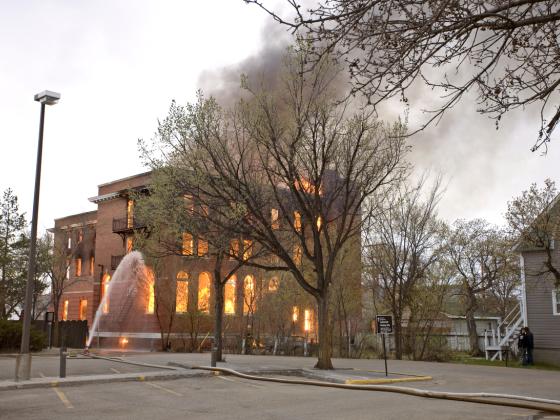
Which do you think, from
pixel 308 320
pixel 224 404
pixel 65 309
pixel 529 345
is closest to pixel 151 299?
pixel 308 320

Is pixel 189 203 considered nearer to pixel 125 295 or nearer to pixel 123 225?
pixel 125 295

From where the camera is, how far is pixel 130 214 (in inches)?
1852

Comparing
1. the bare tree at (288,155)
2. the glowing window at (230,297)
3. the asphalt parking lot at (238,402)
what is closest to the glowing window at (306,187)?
the bare tree at (288,155)

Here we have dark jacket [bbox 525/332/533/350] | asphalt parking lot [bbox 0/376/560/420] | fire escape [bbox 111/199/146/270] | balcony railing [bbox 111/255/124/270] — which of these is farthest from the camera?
balcony railing [bbox 111/255/124/270]

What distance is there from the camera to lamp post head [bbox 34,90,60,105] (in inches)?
678

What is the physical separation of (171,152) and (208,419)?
13.9 meters

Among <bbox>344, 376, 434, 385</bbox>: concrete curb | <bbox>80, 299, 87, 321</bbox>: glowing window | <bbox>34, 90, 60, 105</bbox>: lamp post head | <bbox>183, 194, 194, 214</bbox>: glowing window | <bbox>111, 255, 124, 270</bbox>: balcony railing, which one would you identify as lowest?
<bbox>344, 376, 434, 385</bbox>: concrete curb

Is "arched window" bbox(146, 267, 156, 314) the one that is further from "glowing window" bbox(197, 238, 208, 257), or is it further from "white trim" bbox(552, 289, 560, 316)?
"white trim" bbox(552, 289, 560, 316)

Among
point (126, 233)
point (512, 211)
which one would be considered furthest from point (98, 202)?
point (512, 211)

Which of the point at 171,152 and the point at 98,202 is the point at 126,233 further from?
the point at 171,152

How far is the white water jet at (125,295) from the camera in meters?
40.6

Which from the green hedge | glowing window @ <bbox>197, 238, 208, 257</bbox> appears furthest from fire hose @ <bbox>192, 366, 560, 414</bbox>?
the green hedge

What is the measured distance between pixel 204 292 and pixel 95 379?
2510 cm

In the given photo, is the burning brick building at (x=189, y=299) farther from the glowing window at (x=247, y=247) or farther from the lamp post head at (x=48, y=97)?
the lamp post head at (x=48, y=97)
